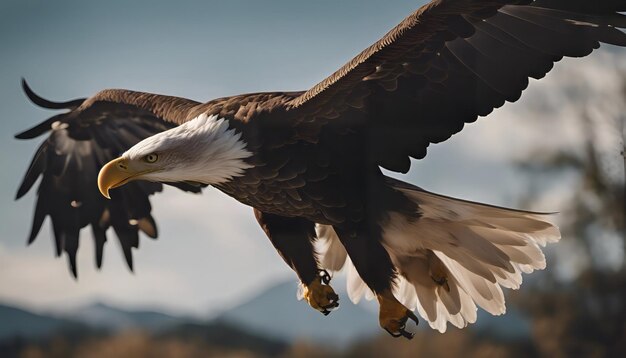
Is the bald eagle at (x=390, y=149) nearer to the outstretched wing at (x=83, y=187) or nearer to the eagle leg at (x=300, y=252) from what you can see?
the eagle leg at (x=300, y=252)

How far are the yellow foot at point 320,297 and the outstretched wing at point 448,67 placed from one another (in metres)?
0.31

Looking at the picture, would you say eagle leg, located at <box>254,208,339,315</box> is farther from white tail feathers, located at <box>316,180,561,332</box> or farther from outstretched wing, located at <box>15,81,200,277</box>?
outstretched wing, located at <box>15,81,200,277</box>

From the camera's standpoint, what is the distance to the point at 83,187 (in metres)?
2.54

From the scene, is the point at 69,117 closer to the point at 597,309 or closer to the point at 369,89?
the point at 369,89

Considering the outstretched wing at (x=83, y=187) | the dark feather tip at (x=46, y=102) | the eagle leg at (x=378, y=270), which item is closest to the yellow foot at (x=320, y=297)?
the eagle leg at (x=378, y=270)

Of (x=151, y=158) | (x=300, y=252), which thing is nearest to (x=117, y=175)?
(x=151, y=158)

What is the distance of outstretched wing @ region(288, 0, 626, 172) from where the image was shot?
162 cm

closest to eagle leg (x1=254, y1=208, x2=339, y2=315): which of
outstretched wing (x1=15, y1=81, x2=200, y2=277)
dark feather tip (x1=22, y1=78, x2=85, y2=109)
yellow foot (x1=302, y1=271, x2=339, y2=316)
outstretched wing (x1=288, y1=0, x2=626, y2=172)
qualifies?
yellow foot (x1=302, y1=271, x2=339, y2=316)

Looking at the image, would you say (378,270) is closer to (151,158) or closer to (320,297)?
(320,297)

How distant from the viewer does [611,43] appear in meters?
1.65

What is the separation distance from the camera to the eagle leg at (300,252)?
1920 mm

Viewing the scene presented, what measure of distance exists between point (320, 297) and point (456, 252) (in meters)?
0.33

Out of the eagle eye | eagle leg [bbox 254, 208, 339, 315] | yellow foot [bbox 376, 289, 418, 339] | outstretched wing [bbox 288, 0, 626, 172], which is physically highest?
outstretched wing [bbox 288, 0, 626, 172]

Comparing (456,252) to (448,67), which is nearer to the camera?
(448,67)
